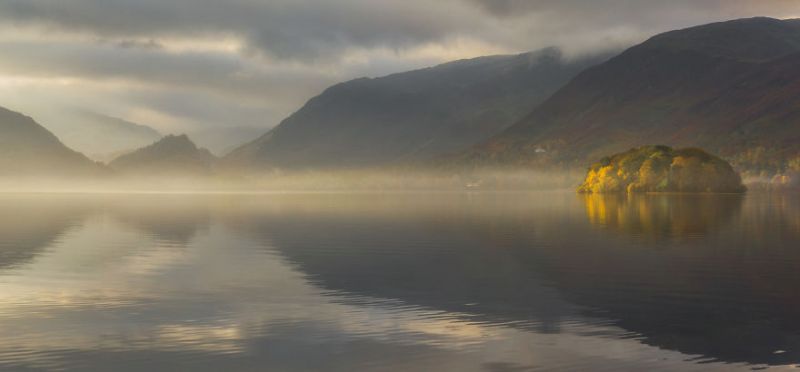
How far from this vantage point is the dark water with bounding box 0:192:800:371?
30188 millimetres

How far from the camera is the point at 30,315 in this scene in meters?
38.3

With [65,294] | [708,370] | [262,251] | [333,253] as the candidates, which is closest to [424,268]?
[333,253]

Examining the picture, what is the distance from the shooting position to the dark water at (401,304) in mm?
30188

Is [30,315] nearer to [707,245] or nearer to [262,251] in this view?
[262,251]

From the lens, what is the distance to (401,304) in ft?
138

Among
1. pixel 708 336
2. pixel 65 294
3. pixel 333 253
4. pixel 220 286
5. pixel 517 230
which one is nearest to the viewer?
pixel 708 336

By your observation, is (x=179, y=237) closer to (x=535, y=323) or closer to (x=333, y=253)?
(x=333, y=253)

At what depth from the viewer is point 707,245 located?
76062mm

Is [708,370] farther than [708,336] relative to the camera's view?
No

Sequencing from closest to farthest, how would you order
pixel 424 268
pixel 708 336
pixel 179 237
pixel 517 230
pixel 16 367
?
pixel 16 367 → pixel 708 336 → pixel 424 268 → pixel 179 237 → pixel 517 230

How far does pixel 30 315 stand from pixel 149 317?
5.31 metres

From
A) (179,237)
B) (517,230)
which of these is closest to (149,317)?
(179,237)

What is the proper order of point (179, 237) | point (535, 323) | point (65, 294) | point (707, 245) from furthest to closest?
point (179, 237)
point (707, 245)
point (65, 294)
point (535, 323)

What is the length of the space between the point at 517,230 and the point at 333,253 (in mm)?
34746
